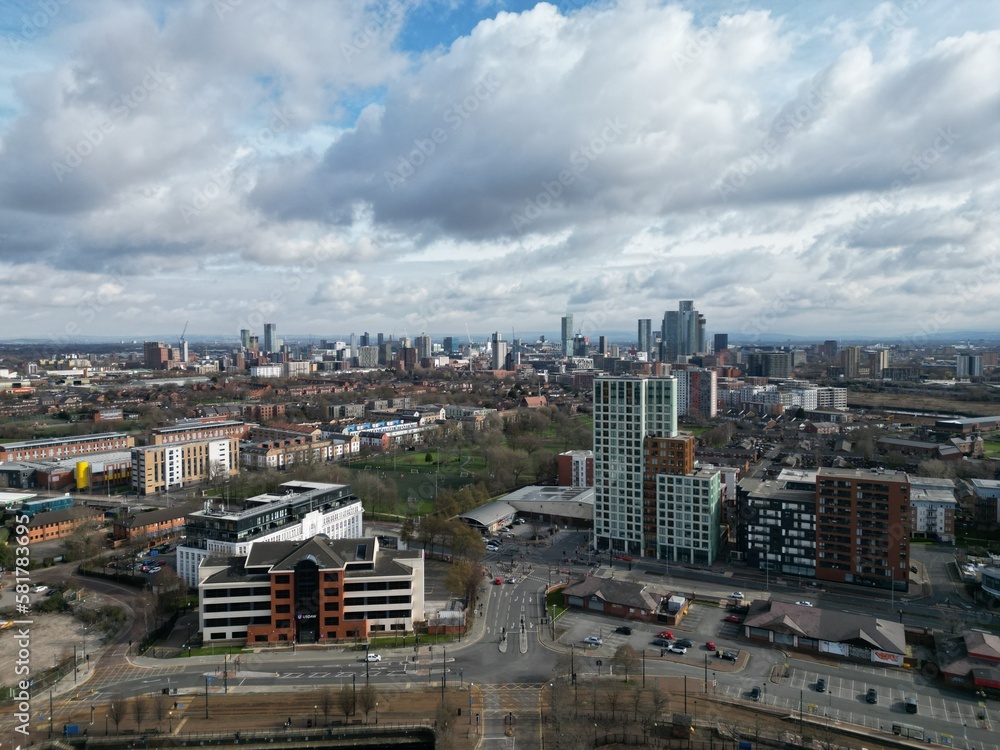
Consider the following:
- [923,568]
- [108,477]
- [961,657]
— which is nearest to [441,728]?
[961,657]

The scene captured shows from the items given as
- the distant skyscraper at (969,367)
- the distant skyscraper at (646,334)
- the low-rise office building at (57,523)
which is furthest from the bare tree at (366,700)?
the distant skyscraper at (646,334)

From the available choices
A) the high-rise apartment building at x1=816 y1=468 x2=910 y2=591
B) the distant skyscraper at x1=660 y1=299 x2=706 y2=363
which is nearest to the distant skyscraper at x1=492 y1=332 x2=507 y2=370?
the distant skyscraper at x1=660 y1=299 x2=706 y2=363

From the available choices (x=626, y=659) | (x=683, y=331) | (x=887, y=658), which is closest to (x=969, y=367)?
(x=683, y=331)

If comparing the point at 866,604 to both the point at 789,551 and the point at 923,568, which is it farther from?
the point at 923,568

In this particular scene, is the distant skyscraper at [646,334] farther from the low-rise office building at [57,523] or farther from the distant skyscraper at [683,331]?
the low-rise office building at [57,523]

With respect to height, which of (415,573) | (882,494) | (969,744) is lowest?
(969,744)

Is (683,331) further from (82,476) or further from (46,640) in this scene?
(46,640)

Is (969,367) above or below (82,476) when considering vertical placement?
above
